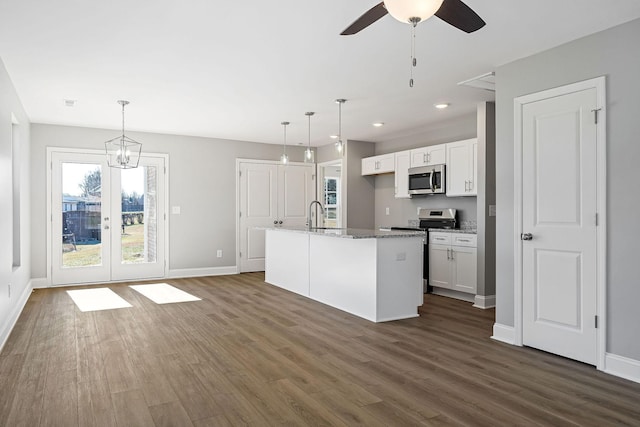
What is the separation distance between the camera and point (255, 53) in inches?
145

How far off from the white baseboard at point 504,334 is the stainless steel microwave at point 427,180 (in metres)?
2.61

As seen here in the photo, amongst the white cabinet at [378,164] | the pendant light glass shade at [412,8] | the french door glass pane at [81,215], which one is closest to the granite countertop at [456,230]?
the white cabinet at [378,164]

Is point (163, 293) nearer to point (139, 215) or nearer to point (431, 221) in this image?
point (139, 215)

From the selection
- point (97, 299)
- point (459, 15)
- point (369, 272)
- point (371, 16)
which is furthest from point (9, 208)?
point (459, 15)

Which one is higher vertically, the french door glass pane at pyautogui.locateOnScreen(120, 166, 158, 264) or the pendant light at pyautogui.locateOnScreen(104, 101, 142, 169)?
the pendant light at pyautogui.locateOnScreen(104, 101, 142, 169)

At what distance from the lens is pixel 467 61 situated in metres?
3.88

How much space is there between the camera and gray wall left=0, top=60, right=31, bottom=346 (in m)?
3.88

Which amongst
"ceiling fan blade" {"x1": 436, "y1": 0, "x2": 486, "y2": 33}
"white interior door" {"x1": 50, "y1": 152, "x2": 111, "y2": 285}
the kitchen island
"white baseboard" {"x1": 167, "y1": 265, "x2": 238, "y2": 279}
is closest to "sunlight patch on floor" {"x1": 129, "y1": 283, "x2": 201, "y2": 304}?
"white baseboard" {"x1": 167, "y1": 265, "x2": 238, "y2": 279}

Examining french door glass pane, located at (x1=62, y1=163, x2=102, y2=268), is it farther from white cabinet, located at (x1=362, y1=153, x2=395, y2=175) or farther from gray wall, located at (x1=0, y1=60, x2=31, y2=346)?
white cabinet, located at (x1=362, y1=153, x2=395, y2=175)

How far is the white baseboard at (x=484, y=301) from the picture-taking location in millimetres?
5242

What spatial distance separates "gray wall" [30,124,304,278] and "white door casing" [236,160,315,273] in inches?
6.7

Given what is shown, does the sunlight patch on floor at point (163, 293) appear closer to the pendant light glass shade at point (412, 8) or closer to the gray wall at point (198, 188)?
Result: the gray wall at point (198, 188)

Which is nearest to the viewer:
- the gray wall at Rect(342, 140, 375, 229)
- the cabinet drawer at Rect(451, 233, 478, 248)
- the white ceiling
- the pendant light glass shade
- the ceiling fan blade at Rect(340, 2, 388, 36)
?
the pendant light glass shade

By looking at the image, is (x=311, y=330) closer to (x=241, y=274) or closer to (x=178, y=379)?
(x=178, y=379)
